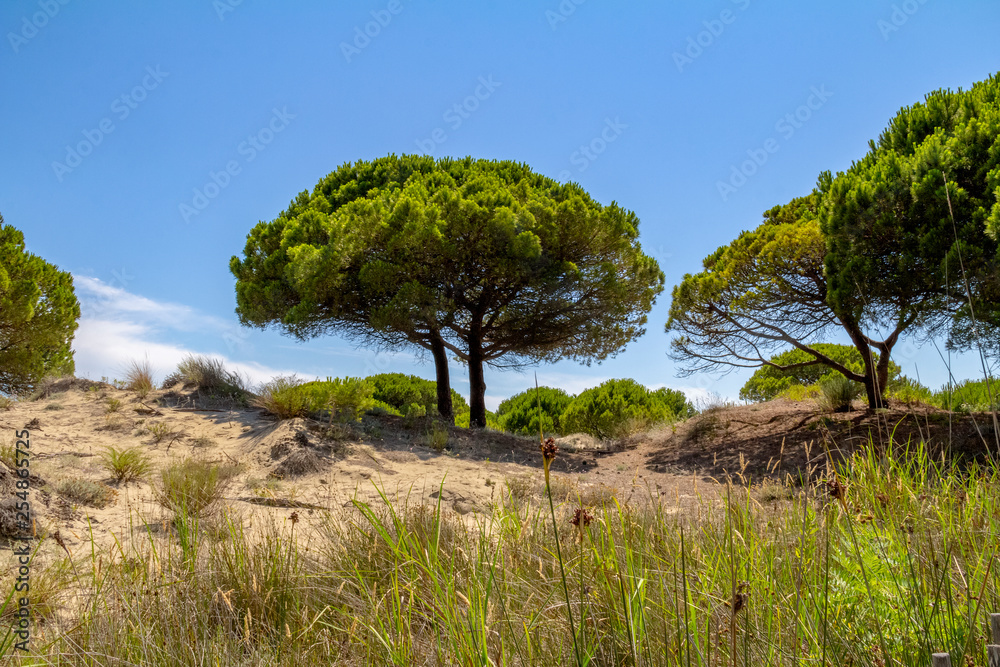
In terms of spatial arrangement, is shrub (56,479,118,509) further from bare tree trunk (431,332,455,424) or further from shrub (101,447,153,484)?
bare tree trunk (431,332,455,424)

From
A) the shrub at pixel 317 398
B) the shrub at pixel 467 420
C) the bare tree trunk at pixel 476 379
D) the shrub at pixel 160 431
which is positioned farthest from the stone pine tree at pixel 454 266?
the shrub at pixel 160 431

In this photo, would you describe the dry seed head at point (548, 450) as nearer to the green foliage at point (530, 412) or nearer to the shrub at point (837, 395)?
the shrub at point (837, 395)

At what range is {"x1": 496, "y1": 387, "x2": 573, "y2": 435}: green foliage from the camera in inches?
661

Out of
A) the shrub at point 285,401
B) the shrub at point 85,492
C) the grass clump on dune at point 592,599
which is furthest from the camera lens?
the shrub at point 285,401

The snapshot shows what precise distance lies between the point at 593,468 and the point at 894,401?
7.24 m

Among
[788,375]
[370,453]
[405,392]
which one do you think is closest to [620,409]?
[405,392]

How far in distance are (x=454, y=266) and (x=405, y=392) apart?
7.75m

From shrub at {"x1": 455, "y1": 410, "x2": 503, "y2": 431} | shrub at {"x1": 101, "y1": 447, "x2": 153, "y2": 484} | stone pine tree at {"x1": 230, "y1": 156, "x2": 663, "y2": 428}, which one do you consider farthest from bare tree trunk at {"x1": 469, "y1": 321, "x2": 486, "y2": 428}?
shrub at {"x1": 101, "y1": 447, "x2": 153, "y2": 484}

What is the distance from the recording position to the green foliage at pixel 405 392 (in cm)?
1866

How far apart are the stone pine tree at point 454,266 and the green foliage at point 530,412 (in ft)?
9.42

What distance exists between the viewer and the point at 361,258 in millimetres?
12344

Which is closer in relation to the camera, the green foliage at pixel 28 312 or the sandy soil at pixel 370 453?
the sandy soil at pixel 370 453

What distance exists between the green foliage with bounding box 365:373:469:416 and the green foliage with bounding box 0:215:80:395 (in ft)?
27.0

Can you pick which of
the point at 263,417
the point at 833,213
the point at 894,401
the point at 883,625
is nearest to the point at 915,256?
the point at 833,213
